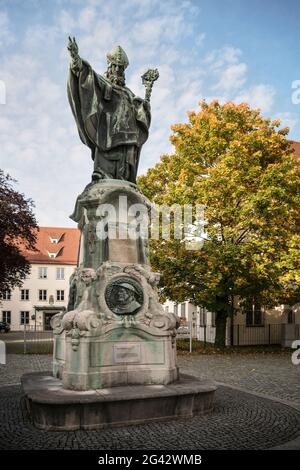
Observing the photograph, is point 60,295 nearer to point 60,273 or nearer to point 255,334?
point 60,273

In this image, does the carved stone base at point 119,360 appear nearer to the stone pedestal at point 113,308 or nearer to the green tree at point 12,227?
the stone pedestal at point 113,308

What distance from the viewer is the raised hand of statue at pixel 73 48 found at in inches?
306

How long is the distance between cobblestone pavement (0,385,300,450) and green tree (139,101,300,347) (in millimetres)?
11745

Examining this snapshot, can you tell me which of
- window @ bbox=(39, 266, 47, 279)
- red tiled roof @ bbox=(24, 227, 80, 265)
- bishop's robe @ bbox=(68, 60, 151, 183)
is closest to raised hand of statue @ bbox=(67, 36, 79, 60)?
bishop's robe @ bbox=(68, 60, 151, 183)

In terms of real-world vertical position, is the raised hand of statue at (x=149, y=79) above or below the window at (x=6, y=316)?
above

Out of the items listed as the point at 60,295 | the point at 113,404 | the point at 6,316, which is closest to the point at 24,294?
the point at 6,316

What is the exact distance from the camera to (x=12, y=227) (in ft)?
74.3

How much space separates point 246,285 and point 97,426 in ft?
49.6

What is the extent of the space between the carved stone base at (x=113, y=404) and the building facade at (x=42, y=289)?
151ft

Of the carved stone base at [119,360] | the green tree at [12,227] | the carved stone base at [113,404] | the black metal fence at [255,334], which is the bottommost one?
the black metal fence at [255,334]

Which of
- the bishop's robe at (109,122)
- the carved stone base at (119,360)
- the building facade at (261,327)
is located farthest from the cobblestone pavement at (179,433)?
the building facade at (261,327)

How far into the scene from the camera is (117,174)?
8.97 metres

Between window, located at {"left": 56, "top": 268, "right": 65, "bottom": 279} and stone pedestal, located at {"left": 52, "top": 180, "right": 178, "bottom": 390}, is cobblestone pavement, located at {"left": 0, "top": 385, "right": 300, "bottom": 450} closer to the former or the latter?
stone pedestal, located at {"left": 52, "top": 180, "right": 178, "bottom": 390}

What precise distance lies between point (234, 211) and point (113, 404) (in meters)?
14.1
